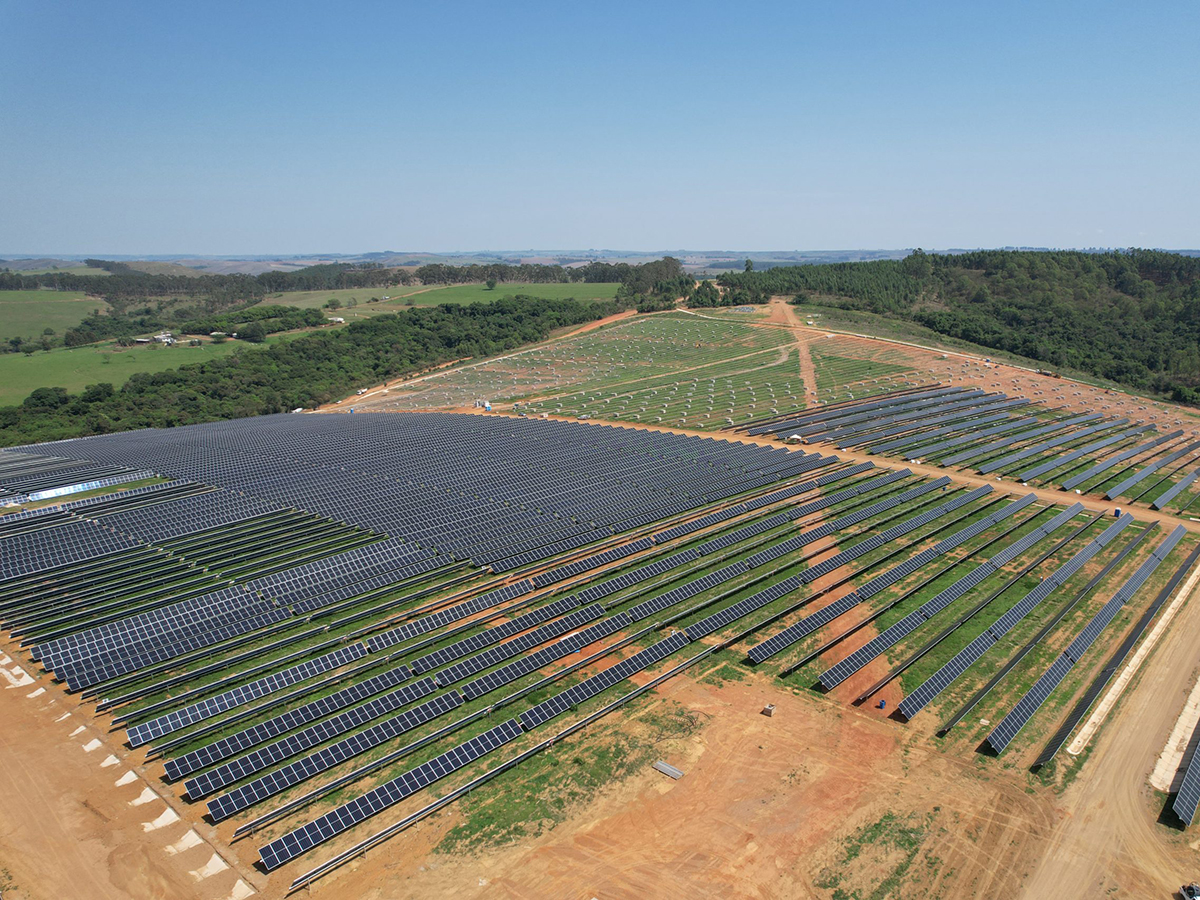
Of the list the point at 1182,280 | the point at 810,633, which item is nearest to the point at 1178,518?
the point at 810,633

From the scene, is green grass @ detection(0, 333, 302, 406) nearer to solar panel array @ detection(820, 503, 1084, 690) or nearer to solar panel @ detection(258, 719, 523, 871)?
solar panel @ detection(258, 719, 523, 871)

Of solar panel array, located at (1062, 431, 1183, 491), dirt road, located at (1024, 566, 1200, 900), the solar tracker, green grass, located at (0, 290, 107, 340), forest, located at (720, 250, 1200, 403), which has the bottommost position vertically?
dirt road, located at (1024, 566, 1200, 900)

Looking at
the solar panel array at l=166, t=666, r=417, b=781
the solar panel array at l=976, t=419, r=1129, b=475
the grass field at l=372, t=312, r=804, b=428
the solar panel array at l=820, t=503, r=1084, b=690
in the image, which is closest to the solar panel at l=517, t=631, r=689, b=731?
the solar panel array at l=166, t=666, r=417, b=781

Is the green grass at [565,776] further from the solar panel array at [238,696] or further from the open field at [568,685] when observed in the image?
Answer: the solar panel array at [238,696]

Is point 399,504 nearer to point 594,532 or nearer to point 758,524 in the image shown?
point 594,532

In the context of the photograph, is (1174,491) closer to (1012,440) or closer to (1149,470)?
(1149,470)

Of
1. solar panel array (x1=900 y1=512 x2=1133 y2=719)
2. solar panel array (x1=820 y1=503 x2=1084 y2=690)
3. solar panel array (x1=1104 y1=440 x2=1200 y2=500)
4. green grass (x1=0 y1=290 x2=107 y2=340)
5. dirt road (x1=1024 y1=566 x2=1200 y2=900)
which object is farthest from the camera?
green grass (x1=0 y1=290 x2=107 y2=340)
